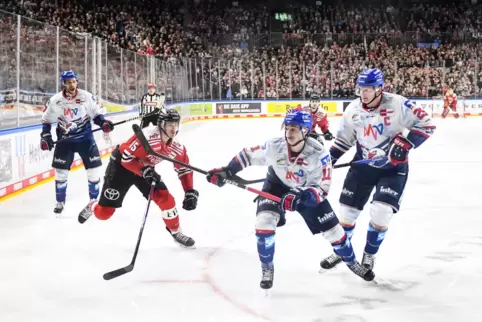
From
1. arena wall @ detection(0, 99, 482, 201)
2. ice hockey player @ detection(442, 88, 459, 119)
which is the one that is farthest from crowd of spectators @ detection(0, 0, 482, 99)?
ice hockey player @ detection(442, 88, 459, 119)

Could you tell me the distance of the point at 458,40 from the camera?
25094mm

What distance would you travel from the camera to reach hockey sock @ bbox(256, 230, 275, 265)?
3.65 metres

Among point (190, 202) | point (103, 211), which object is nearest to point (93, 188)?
point (103, 211)

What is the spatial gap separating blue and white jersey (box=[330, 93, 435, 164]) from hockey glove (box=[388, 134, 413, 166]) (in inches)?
4.3

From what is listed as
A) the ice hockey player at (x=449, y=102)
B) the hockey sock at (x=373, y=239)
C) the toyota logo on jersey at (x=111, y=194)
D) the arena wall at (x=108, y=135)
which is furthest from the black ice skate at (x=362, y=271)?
the ice hockey player at (x=449, y=102)

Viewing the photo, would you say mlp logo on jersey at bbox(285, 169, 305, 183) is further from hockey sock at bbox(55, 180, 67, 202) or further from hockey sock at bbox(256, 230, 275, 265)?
hockey sock at bbox(55, 180, 67, 202)

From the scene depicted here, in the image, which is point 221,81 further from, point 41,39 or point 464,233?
point 464,233

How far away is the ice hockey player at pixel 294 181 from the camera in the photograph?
3.57 m

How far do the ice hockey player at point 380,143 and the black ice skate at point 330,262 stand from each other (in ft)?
0.73

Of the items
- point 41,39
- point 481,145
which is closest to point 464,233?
point 41,39

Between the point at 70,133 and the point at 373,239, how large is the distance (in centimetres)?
329

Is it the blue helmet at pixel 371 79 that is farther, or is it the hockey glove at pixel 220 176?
the blue helmet at pixel 371 79

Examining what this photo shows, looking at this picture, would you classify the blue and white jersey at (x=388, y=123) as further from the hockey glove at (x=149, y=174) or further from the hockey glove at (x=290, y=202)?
the hockey glove at (x=149, y=174)

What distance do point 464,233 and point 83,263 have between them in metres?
3.12
